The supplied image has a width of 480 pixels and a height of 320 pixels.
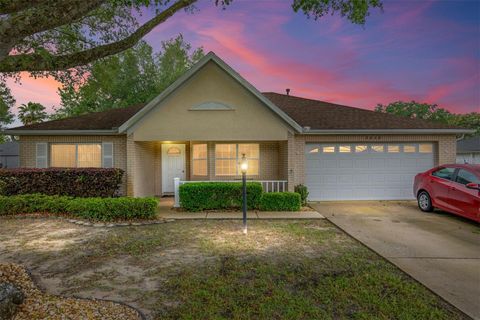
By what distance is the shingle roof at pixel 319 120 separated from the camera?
11211 millimetres

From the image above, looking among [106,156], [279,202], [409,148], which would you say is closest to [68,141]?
[106,156]

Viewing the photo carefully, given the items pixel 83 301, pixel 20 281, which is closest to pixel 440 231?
pixel 83 301

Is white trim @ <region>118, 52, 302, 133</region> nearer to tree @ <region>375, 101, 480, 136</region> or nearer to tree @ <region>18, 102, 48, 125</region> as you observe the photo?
tree @ <region>18, 102, 48, 125</region>

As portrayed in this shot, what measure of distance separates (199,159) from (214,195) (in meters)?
3.29

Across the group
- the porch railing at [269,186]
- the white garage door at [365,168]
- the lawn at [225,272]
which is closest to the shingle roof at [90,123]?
the porch railing at [269,186]

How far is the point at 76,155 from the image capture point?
1163 cm

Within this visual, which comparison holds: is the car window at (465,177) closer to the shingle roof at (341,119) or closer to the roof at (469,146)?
the shingle roof at (341,119)

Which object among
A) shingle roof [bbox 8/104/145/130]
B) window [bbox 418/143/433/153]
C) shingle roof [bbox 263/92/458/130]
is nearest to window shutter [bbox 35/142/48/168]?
shingle roof [bbox 8/104/145/130]

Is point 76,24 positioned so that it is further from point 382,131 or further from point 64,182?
point 382,131

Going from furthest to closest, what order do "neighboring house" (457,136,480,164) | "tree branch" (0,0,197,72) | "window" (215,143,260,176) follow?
"neighboring house" (457,136,480,164)
"window" (215,143,260,176)
"tree branch" (0,0,197,72)

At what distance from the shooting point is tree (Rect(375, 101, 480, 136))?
158 feet

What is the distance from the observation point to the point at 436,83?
16781mm

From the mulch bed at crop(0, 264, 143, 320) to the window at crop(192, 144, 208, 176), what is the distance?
849 centimetres

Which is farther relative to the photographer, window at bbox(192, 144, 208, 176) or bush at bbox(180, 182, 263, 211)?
window at bbox(192, 144, 208, 176)
